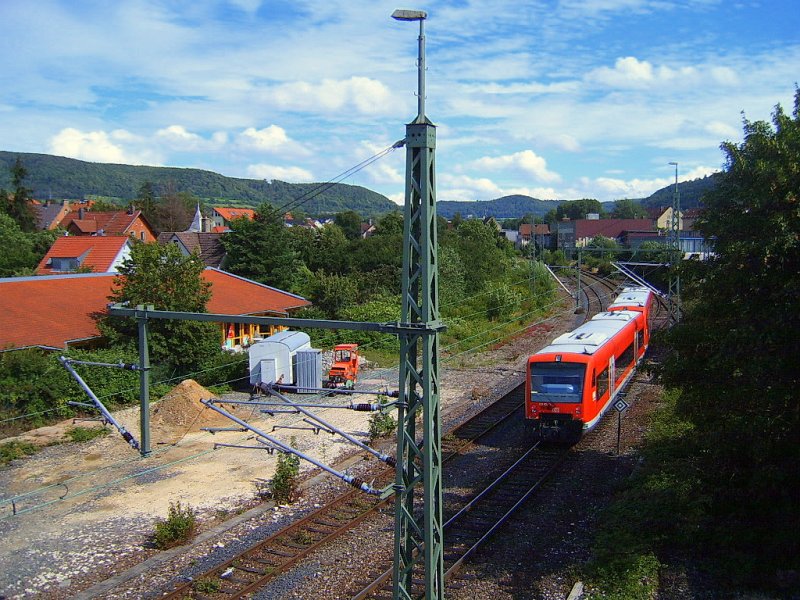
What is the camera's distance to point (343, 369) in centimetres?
2572

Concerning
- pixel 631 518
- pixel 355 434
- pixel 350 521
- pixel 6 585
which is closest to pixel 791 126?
pixel 631 518

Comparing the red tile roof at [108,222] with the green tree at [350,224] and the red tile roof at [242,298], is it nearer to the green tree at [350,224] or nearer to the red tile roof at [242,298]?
the green tree at [350,224]

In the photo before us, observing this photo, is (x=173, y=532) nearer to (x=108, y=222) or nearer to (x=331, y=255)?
(x=331, y=255)

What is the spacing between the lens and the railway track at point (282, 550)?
10.9 m

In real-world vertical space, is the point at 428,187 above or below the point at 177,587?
above

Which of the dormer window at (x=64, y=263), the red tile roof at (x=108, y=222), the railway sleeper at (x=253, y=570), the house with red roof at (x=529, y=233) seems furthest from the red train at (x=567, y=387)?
the house with red roof at (x=529, y=233)

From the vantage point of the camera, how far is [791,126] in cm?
1156

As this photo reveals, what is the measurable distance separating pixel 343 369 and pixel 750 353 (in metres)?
16.9

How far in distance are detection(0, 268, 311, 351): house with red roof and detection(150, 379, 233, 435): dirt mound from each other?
482 cm

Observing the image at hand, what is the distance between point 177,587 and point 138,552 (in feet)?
6.49

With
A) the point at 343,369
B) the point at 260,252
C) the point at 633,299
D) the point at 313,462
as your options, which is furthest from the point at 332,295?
the point at 313,462

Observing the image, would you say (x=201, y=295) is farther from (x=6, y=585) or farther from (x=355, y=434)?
(x=6, y=585)

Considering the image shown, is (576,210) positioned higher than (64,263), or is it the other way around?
(576,210)

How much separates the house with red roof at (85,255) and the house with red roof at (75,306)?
37.4 ft
